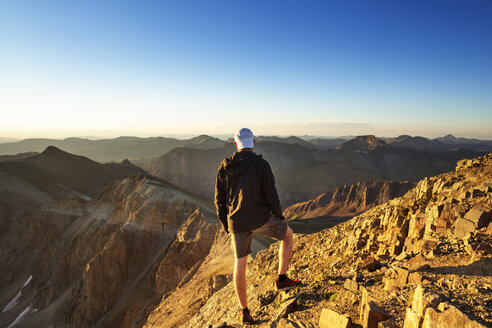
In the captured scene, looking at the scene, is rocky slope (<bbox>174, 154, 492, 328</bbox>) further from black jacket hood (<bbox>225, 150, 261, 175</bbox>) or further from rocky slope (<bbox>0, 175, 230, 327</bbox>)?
rocky slope (<bbox>0, 175, 230, 327</bbox>)

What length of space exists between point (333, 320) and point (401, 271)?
3.77 feet

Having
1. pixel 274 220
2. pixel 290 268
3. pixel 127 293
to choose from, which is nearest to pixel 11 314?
pixel 127 293

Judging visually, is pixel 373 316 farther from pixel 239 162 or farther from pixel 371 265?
pixel 239 162

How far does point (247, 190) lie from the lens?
342 cm

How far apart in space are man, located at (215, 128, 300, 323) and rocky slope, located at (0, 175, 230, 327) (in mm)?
12893

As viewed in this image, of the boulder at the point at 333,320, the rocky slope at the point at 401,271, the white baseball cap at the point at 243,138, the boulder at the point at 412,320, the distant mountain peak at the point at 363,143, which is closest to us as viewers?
the boulder at the point at 412,320

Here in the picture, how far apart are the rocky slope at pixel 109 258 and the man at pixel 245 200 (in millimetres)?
12893

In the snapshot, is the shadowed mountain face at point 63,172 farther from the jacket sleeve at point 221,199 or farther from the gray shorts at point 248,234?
the gray shorts at point 248,234

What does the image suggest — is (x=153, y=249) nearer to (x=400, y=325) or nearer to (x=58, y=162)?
(x=400, y=325)

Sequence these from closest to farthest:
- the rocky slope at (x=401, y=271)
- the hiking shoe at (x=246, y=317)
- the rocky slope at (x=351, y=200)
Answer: the rocky slope at (x=401, y=271) → the hiking shoe at (x=246, y=317) → the rocky slope at (x=351, y=200)

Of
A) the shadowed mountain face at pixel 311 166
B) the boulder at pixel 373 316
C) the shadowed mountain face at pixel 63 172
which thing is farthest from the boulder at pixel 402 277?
the shadowed mountain face at pixel 311 166

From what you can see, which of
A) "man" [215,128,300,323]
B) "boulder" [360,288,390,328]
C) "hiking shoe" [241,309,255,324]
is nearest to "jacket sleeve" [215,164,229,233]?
"man" [215,128,300,323]

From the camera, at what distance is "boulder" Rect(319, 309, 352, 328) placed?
2771mm

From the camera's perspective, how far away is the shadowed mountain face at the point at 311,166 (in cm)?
9294
